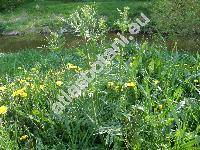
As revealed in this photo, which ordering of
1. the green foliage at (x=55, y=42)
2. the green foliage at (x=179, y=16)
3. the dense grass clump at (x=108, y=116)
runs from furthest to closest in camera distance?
the green foliage at (x=179, y=16) < the green foliage at (x=55, y=42) < the dense grass clump at (x=108, y=116)

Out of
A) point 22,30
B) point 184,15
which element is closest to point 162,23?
point 184,15

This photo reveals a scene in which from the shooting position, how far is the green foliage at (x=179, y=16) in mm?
16220

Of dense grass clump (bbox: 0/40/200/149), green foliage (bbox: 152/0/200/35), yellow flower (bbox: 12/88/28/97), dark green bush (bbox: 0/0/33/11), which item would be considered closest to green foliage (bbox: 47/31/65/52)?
dense grass clump (bbox: 0/40/200/149)

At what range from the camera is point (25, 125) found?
4.09m

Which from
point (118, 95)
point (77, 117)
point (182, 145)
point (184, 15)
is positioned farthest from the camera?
point (184, 15)

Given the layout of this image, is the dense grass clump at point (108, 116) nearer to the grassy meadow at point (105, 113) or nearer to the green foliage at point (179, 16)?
the grassy meadow at point (105, 113)

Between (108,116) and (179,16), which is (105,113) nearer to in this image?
(108,116)

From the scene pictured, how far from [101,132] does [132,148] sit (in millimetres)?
304

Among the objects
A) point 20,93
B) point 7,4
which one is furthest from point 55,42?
point 7,4

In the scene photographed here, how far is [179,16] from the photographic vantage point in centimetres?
1650

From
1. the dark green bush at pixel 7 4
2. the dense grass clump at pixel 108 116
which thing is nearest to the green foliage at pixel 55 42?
the dense grass clump at pixel 108 116

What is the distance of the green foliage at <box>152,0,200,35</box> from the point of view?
53.2 ft

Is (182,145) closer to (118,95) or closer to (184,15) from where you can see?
(118,95)

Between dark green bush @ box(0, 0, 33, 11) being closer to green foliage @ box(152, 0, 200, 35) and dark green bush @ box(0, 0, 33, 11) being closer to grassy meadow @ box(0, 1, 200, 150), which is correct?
green foliage @ box(152, 0, 200, 35)
